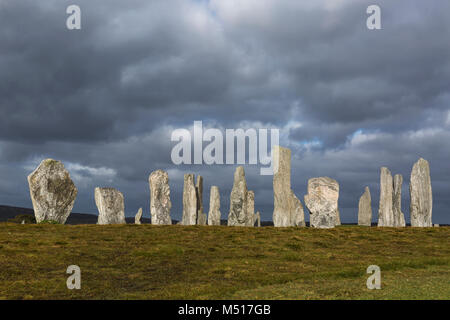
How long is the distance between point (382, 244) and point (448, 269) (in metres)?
6.76

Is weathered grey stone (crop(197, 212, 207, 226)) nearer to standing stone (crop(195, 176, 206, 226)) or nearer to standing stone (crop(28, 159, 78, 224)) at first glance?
standing stone (crop(195, 176, 206, 226))

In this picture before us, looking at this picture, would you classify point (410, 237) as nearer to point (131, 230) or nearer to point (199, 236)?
point (199, 236)

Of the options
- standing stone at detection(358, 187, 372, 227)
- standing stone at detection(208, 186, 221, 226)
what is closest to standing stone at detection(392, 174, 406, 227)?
standing stone at detection(358, 187, 372, 227)

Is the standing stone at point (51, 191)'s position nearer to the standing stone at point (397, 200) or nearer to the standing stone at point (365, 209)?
the standing stone at point (365, 209)

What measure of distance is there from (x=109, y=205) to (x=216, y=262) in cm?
2028

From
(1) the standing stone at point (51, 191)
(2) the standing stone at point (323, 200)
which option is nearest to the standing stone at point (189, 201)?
(1) the standing stone at point (51, 191)

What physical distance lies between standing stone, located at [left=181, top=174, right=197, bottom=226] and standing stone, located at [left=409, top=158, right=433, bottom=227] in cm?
2016

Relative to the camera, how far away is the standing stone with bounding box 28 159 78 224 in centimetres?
2948

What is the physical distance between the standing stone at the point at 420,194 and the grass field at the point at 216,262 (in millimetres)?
11923

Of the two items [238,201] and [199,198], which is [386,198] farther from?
[199,198]

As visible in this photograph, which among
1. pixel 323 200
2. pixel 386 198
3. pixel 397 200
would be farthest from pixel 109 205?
pixel 397 200

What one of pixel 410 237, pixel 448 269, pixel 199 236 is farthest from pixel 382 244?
pixel 199 236

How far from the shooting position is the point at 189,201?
4388 cm
